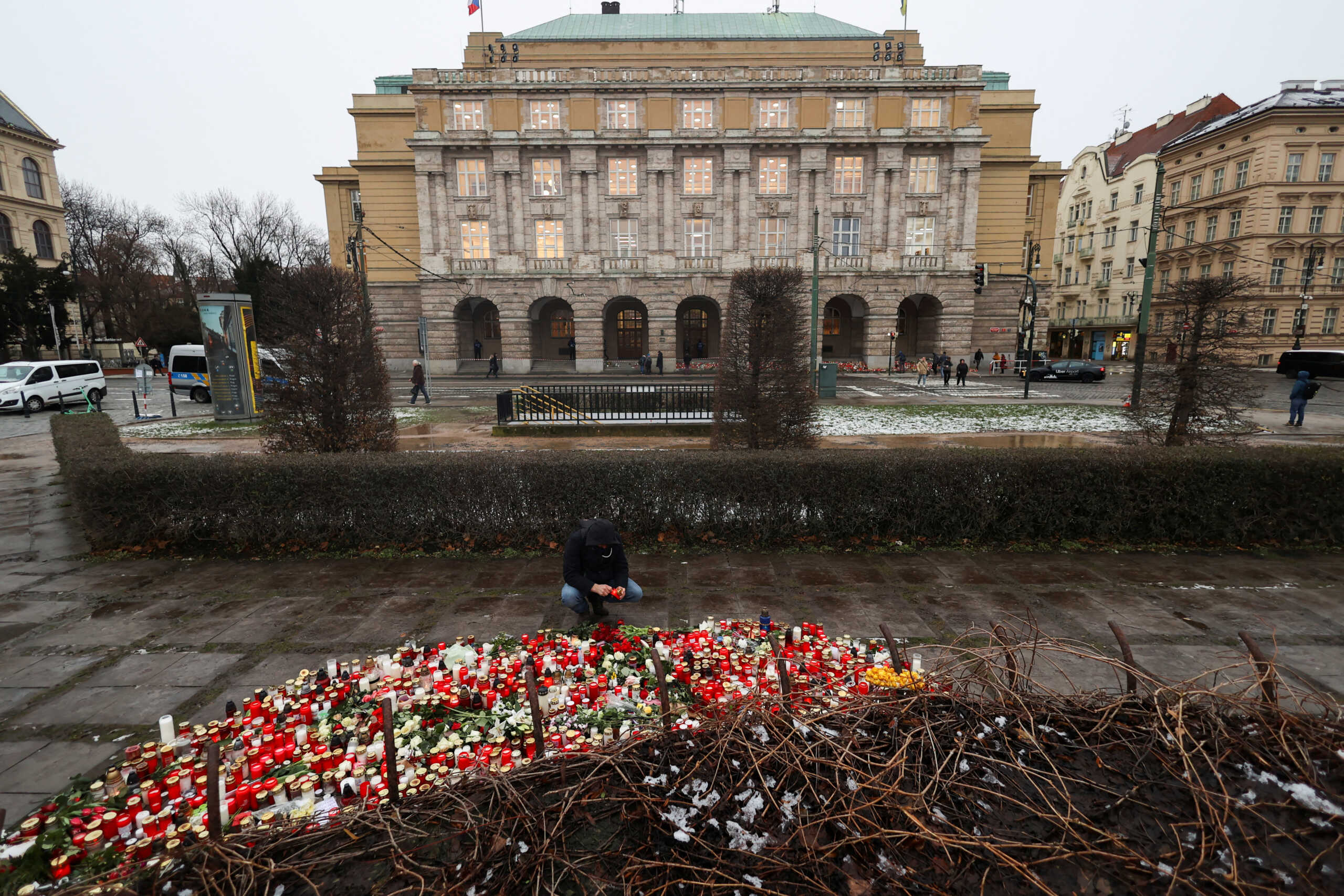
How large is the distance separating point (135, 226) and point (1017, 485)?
7678cm

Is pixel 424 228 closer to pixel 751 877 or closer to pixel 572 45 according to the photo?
pixel 572 45

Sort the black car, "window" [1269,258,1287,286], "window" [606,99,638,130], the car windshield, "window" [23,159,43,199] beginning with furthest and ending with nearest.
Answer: "window" [23,159,43,199], "window" [1269,258,1287,286], "window" [606,99,638,130], the black car, the car windshield

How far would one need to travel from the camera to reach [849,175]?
136 ft

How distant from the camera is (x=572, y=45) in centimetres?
4525

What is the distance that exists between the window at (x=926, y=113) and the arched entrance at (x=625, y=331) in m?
22.2

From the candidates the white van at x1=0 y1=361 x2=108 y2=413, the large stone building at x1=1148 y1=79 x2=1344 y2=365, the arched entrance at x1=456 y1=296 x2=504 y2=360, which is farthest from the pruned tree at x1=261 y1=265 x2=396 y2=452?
the large stone building at x1=1148 y1=79 x2=1344 y2=365

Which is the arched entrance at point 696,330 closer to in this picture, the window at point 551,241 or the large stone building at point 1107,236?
the window at point 551,241

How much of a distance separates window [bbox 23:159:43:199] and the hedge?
61041mm

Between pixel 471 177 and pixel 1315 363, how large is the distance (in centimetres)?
5120

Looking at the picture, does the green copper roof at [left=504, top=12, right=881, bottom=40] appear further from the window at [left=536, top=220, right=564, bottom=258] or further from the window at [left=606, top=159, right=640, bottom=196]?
the window at [left=536, top=220, right=564, bottom=258]

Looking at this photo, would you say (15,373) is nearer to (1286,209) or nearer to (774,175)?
(774,175)

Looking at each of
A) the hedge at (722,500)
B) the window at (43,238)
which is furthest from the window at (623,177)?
the window at (43,238)

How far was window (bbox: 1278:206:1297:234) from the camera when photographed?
1662 inches

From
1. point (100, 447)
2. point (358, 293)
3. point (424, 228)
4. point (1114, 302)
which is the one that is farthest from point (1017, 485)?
point (1114, 302)
